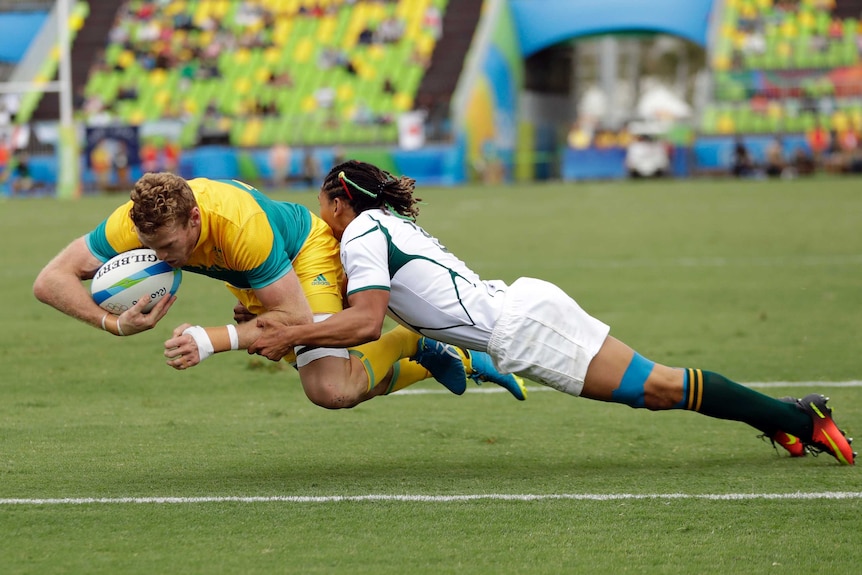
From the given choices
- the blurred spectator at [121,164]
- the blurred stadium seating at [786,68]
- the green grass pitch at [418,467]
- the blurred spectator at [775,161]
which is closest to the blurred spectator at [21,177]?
the blurred spectator at [121,164]

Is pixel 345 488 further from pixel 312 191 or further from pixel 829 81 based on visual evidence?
pixel 829 81

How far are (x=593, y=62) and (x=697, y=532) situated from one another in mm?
62021

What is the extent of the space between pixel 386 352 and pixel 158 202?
4.69ft

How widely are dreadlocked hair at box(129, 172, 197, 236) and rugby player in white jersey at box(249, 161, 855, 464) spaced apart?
23.4 inches

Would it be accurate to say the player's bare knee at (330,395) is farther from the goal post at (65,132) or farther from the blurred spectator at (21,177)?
the blurred spectator at (21,177)

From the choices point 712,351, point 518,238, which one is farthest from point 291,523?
point 518,238

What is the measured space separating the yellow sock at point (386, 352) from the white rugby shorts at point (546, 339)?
0.65 m

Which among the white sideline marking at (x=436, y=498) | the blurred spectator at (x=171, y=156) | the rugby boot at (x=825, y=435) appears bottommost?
the blurred spectator at (x=171, y=156)

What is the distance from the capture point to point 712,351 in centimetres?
939

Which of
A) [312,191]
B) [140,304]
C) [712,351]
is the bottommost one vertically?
[312,191]

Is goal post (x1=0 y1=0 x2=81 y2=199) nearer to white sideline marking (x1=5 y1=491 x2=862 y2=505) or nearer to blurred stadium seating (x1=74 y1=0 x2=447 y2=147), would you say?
blurred stadium seating (x1=74 y1=0 x2=447 y2=147)

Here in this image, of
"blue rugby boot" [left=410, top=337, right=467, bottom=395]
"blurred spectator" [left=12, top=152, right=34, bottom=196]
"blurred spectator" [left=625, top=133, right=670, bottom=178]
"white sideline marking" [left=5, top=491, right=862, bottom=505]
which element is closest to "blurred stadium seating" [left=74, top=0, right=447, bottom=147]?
"blurred spectator" [left=12, top=152, right=34, bottom=196]

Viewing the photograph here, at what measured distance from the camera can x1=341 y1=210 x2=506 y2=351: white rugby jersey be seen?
5.57m

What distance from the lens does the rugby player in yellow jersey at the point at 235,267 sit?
210 inches
